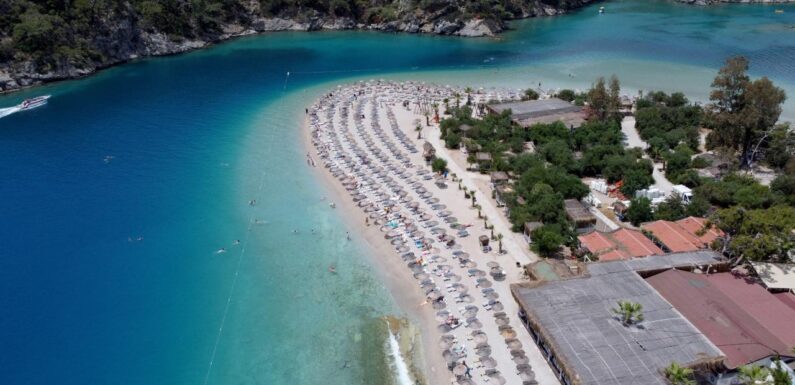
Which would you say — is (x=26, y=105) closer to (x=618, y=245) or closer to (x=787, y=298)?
(x=618, y=245)

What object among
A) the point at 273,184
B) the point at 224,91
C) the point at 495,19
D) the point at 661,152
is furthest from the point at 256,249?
the point at 495,19

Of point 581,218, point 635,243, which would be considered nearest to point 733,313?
point 635,243

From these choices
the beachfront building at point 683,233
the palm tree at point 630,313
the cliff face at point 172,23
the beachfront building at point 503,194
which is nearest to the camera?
the palm tree at point 630,313

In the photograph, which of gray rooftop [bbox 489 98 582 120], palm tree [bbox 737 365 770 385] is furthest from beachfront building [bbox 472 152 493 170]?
palm tree [bbox 737 365 770 385]

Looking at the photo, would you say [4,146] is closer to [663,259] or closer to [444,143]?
[444,143]

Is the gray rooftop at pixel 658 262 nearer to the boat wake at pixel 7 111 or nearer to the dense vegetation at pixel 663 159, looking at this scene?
the dense vegetation at pixel 663 159

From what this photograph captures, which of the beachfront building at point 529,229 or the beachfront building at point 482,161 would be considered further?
the beachfront building at point 482,161

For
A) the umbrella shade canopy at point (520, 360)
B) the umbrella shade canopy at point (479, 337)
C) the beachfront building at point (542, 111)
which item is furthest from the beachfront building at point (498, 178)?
the umbrella shade canopy at point (520, 360)
